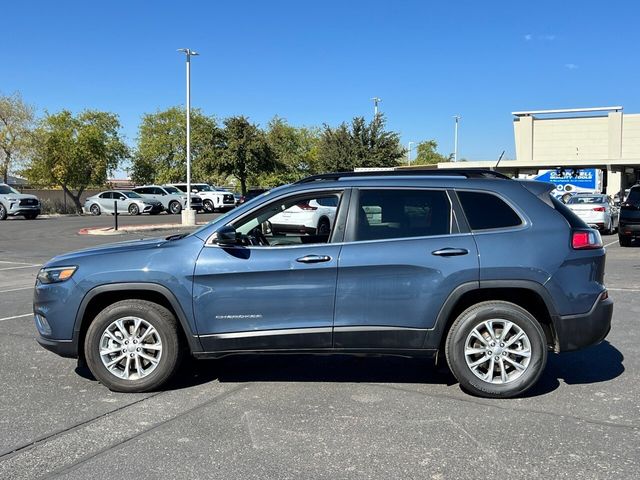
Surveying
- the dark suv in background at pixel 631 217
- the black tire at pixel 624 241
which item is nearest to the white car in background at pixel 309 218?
the dark suv in background at pixel 631 217

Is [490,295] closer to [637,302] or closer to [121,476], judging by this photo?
[121,476]

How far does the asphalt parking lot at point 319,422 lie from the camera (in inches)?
144

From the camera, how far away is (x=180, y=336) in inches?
197

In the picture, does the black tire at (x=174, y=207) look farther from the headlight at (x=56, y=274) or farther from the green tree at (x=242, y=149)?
the headlight at (x=56, y=274)

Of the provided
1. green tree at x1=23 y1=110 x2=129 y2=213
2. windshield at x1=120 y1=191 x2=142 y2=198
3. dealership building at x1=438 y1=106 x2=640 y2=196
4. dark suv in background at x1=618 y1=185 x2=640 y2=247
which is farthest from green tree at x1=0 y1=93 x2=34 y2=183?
dark suv in background at x1=618 y1=185 x2=640 y2=247

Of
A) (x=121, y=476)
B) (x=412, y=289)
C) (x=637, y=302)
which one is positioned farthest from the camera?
(x=637, y=302)

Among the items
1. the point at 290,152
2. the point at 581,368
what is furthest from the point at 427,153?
the point at 581,368

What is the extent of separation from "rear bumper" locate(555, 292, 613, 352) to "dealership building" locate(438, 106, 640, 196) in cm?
3343

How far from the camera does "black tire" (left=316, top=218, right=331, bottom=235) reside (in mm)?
4938

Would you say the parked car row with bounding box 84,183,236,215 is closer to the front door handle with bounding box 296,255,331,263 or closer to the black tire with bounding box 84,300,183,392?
the black tire with bounding box 84,300,183,392

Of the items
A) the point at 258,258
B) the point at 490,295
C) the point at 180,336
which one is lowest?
the point at 180,336

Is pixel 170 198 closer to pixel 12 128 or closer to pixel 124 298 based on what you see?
pixel 12 128

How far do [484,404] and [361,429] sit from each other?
43.5 inches

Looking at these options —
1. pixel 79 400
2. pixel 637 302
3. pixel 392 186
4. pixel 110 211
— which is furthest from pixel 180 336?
pixel 110 211
